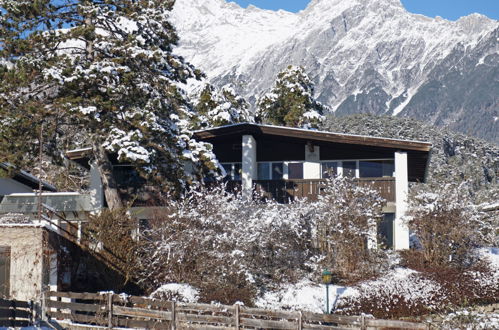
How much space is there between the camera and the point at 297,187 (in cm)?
2992

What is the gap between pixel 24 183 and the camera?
104 feet

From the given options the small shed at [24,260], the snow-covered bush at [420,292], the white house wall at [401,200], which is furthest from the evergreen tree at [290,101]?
the small shed at [24,260]

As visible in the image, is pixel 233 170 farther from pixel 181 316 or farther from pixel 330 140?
pixel 181 316

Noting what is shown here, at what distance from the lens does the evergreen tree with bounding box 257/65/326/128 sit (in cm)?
5162

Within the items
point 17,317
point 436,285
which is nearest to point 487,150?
point 436,285

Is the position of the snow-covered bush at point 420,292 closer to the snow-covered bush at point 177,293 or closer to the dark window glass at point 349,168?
the snow-covered bush at point 177,293

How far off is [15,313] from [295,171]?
15422mm

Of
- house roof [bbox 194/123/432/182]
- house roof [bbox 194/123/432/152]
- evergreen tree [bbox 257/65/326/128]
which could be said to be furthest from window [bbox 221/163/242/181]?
evergreen tree [bbox 257/65/326/128]

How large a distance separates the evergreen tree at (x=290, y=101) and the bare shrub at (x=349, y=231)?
26122mm

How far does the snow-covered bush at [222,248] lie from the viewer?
22625 mm

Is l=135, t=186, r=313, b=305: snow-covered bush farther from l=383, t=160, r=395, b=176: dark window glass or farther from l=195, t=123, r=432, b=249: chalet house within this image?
l=383, t=160, r=395, b=176: dark window glass

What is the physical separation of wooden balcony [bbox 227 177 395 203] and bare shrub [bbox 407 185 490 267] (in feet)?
10.2

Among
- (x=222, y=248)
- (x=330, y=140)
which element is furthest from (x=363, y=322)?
(x=330, y=140)

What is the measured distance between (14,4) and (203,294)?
39.6ft
